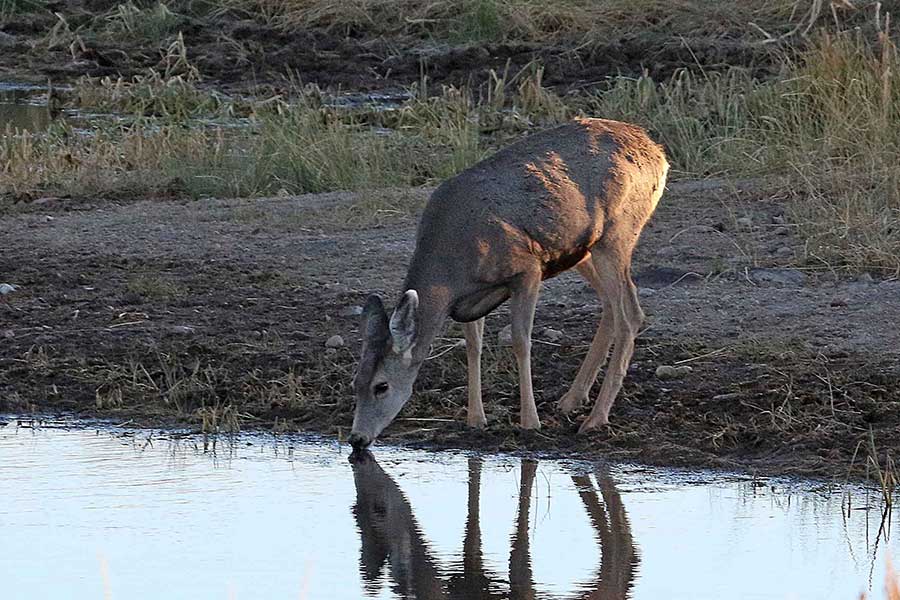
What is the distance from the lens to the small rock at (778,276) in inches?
416

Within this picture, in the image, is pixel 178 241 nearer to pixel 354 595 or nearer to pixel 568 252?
pixel 568 252

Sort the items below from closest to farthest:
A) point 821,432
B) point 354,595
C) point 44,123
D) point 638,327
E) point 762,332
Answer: point 354,595, point 821,432, point 638,327, point 762,332, point 44,123

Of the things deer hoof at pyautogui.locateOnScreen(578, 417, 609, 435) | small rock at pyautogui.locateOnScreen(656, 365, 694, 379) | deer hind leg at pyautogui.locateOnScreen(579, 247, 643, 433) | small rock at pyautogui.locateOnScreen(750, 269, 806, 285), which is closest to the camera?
deer hoof at pyautogui.locateOnScreen(578, 417, 609, 435)

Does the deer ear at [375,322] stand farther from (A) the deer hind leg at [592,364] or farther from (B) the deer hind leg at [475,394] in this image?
(A) the deer hind leg at [592,364]

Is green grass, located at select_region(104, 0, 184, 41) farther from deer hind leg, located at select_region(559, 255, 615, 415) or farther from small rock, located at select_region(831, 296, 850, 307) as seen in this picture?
deer hind leg, located at select_region(559, 255, 615, 415)

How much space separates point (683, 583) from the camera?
616cm

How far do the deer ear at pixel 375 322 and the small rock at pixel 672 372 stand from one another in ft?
5.50

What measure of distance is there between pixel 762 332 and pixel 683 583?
3.57 metres

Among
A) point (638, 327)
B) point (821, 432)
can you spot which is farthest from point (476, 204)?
point (821, 432)

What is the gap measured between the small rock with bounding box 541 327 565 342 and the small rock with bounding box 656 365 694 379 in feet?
2.70

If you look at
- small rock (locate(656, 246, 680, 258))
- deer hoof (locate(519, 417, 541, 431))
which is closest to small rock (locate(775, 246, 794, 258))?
small rock (locate(656, 246, 680, 258))

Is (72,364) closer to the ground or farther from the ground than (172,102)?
closer to the ground

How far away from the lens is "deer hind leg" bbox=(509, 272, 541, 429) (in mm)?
8180

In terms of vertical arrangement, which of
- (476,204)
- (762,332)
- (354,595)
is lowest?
(354,595)
